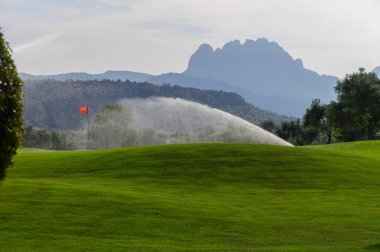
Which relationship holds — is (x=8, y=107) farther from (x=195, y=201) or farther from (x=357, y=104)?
(x=357, y=104)

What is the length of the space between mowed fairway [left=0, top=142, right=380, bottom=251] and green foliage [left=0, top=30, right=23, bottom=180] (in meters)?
6.08

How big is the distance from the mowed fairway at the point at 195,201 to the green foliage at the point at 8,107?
608 centimetres

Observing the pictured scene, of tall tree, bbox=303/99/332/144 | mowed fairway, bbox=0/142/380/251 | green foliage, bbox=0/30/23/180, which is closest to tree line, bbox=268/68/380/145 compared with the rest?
tall tree, bbox=303/99/332/144

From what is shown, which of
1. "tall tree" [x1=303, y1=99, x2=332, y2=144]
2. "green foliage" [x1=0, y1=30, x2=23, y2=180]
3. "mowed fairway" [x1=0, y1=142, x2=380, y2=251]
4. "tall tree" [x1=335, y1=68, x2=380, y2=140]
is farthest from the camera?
"tall tree" [x1=303, y1=99, x2=332, y2=144]

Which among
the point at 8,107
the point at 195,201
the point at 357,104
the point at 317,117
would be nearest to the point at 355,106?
the point at 357,104

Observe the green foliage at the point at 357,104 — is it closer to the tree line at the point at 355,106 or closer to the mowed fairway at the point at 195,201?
the tree line at the point at 355,106

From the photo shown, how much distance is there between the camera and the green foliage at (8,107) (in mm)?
18062

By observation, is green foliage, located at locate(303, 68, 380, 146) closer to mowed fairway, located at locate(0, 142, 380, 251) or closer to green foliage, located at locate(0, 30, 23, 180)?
mowed fairway, located at locate(0, 142, 380, 251)

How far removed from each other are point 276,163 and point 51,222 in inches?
1168

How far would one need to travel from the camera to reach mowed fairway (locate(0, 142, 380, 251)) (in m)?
25.4

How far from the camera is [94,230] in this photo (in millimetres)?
26828

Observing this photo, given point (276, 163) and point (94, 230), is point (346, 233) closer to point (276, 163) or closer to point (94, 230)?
point (94, 230)

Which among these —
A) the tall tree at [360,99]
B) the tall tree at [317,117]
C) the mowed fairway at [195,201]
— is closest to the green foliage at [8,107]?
the mowed fairway at [195,201]

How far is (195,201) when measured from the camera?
36.5m
